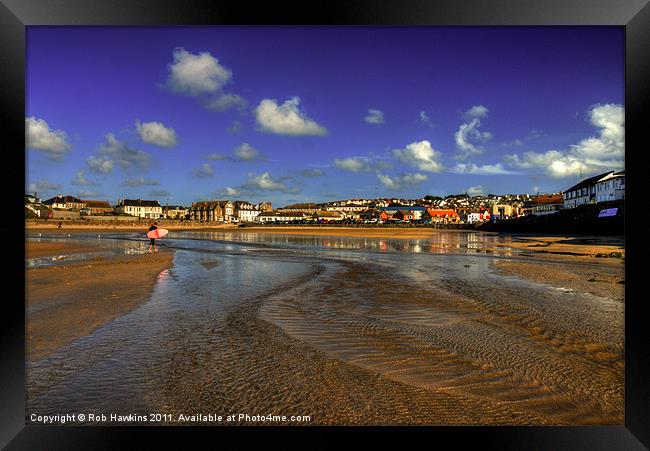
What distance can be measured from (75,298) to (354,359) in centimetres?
732

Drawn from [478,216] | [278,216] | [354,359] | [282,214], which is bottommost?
[354,359]

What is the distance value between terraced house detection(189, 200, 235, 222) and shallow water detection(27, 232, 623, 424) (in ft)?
453

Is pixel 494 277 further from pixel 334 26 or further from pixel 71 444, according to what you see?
pixel 71 444

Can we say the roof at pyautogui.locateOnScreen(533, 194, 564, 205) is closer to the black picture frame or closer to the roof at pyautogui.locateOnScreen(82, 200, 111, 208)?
the black picture frame

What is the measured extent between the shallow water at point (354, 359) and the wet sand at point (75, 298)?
0.39 metres

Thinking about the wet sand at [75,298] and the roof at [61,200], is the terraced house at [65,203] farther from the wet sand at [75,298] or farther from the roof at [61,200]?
the wet sand at [75,298]

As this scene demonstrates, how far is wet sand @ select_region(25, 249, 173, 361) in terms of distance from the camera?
5461mm

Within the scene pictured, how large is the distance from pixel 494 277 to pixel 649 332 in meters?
9.62

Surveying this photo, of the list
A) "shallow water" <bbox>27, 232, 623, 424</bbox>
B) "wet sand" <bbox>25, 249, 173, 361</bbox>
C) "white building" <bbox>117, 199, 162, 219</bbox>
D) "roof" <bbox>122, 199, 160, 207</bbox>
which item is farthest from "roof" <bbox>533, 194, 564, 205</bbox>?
"roof" <bbox>122, 199, 160, 207</bbox>

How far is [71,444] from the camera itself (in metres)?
2.67
